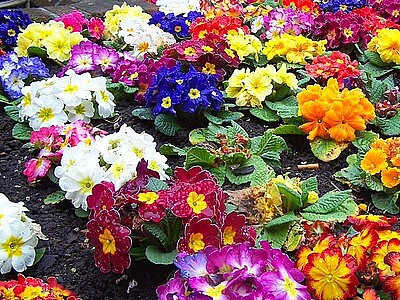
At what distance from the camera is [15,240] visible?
2.38 m

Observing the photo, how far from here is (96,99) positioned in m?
3.35

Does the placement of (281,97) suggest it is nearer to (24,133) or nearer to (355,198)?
(355,198)

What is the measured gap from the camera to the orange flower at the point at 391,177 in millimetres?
2828

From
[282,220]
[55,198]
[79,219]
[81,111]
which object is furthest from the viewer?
[81,111]

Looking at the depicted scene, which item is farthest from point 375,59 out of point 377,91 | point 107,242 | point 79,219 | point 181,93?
point 107,242

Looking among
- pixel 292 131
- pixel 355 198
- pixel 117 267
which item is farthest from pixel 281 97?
pixel 117 267

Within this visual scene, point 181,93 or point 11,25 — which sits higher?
point 181,93

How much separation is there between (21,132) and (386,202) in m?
1.71

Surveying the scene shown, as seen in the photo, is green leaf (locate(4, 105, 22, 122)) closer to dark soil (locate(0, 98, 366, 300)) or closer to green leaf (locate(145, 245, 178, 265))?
dark soil (locate(0, 98, 366, 300))

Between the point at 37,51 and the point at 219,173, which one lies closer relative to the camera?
the point at 219,173

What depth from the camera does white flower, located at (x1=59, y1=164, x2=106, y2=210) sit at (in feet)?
8.46

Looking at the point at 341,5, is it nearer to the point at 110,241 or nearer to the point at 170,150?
the point at 170,150

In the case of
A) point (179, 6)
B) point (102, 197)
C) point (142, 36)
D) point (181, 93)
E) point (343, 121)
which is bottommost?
point (179, 6)

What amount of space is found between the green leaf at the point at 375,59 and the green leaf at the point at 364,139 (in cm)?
110
